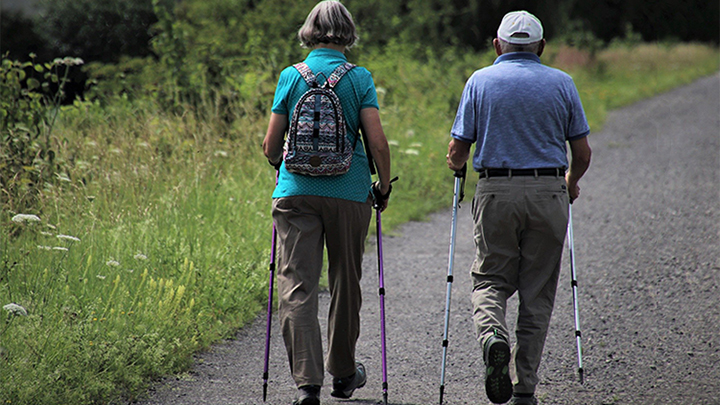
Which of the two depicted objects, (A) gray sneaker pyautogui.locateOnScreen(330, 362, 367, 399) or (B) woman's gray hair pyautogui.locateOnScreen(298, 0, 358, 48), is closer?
(B) woman's gray hair pyautogui.locateOnScreen(298, 0, 358, 48)

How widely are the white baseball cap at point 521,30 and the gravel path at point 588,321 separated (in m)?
1.91

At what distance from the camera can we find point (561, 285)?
6406mm

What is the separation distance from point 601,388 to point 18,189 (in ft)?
15.1

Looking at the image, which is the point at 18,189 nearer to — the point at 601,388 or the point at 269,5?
the point at 601,388

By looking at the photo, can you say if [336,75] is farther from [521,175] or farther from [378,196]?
[521,175]

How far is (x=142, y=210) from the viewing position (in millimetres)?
6426

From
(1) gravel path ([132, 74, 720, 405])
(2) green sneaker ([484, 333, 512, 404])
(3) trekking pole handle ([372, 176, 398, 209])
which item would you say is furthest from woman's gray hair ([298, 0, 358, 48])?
(1) gravel path ([132, 74, 720, 405])

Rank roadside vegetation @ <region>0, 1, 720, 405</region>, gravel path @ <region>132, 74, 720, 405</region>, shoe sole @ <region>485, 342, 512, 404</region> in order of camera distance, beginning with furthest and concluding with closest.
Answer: gravel path @ <region>132, 74, 720, 405</region>
roadside vegetation @ <region>0, 1, 720, 405</region>
shoe sole @ <region>485, 342, 512, 404</region>

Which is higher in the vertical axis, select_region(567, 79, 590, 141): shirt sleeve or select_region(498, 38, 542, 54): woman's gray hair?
select_region(498, 38, 542, 54): woman's gray hair

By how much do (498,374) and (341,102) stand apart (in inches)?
58.6

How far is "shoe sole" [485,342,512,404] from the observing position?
11.8 feet

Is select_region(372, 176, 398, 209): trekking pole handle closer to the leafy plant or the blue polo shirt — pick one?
the blue polo shirt

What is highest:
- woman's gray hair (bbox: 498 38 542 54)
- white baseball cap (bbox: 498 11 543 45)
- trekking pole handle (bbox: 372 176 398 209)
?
white baseball cap (bbox: 498 11 543 45)

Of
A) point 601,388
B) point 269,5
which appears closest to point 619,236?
point 601,388
